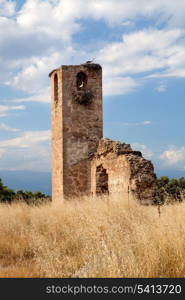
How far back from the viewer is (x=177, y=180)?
28.0 m

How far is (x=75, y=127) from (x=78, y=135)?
1.07 feet

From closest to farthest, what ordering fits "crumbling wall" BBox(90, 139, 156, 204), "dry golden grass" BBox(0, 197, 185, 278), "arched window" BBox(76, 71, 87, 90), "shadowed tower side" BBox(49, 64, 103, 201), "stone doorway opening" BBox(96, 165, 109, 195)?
1. "dry golden grass" BBox(0, 197, 185, 278)
2. "crumbling wall" BBox(90, 139, 156, 204)
3. "stone doorway opening" BBox(96, 165, 109, 195)
4. "shadowed tower side" BBox(49, 64, 103, 201)
5. "arched window" BBox(76, 71, 87, 90)

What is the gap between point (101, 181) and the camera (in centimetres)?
1514

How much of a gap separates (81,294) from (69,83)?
503 inches

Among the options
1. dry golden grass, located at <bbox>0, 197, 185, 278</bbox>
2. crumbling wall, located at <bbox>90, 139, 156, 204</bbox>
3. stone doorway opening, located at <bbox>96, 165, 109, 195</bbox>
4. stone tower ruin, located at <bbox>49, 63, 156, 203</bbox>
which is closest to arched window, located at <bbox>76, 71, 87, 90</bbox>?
stone tower ruin, located at <bbox>49, 63, 156, 203</bbox>

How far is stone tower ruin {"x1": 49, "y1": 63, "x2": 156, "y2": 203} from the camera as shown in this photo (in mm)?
15523

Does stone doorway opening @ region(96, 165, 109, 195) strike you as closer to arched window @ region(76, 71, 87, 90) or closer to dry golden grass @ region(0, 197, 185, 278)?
arched window @ region(76, 71, 87, 90)

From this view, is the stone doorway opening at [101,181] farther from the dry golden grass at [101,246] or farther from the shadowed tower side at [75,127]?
the dry golden grass at [101,246]

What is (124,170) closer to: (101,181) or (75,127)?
(101,181)

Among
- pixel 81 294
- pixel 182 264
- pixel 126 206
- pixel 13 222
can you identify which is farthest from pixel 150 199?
pixel 81 294

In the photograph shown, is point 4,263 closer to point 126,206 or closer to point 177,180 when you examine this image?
point 126,206

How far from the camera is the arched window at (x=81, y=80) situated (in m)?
16.6

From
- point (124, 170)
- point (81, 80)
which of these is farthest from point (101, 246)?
point (81, 80)

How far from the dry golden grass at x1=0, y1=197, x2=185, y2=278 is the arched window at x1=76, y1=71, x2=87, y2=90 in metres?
7.60
